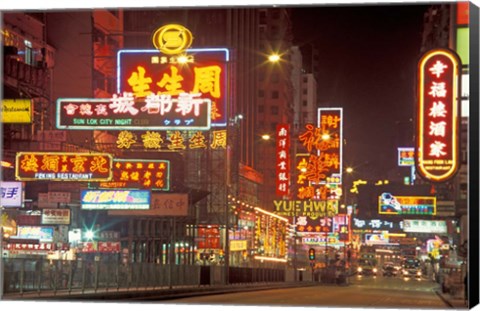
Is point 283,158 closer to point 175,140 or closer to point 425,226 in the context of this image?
point 425,226

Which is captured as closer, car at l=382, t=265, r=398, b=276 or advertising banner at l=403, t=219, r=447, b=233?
advertising banner at l=403, t=219, r=447, b=233

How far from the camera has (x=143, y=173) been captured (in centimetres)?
3584

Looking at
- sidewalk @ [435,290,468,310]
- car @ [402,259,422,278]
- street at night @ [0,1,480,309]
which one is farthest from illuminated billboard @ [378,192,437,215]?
car @ [402,259,422,278]

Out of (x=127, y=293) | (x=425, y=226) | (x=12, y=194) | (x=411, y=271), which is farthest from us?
(x=411, y=271)

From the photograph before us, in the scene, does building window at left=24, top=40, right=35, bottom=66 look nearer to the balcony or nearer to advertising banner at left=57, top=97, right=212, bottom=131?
the balcony

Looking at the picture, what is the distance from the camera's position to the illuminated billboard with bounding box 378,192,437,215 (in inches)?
2026

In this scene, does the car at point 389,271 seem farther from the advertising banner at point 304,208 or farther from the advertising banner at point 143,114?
the advertising banner at point 143,114

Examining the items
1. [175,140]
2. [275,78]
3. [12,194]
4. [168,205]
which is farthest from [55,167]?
[275,78]

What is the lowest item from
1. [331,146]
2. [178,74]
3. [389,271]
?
[389,271]

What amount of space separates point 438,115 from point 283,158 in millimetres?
36957

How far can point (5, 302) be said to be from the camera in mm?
22797

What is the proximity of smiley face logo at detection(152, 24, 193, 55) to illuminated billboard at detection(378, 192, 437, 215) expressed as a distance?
23.7 m

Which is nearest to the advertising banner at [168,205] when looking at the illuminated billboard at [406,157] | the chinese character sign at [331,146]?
the chinese character sign at [331,146]

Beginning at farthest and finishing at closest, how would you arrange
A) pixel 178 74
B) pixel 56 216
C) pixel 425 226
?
pixel 425 226 → pixel 56 216 → pixel 178 74
